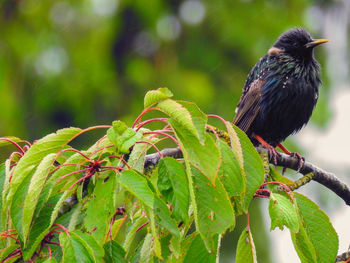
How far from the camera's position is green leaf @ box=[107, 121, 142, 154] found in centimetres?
158

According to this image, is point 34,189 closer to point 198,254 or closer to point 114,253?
point 114,253

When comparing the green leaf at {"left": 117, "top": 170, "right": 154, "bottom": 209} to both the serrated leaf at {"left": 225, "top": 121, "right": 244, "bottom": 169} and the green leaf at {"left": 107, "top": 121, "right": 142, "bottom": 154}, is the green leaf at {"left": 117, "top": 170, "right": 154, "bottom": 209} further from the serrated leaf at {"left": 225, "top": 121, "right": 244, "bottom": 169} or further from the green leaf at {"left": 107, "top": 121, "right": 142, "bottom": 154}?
the serrated leaf at {"left": 225, "top": 121, "right": 244, "bottom": 169}

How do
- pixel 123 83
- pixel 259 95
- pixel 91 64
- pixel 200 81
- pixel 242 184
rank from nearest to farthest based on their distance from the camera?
pixel 242 184 → pixel 259 95 → pixel 200 81 → pixel 91 64 → pixel 123 83

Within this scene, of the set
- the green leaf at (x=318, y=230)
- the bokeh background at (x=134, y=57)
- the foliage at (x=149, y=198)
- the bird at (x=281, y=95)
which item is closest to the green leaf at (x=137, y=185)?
the foliage at (x=149, y=198)

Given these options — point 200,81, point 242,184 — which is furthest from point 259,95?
→ point 200,81

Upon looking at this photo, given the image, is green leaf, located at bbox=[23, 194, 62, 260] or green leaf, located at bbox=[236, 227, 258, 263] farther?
green leaf, located at bbox=[236, 227, 258, 263]

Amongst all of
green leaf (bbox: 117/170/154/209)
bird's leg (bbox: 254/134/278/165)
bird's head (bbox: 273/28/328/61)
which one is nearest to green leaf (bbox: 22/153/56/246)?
green leaf (bbox: 117/170/154/209)

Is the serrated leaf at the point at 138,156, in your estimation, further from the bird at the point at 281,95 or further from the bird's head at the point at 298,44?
the bird's head at the point at 298,44

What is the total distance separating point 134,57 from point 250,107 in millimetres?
6258

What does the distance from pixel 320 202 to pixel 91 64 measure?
179 inches

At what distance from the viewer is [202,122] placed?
1.45 m

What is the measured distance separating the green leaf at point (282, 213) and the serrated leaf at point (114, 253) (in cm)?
46

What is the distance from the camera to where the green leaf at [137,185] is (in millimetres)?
1458

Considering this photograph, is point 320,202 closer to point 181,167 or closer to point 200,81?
point 200,81
